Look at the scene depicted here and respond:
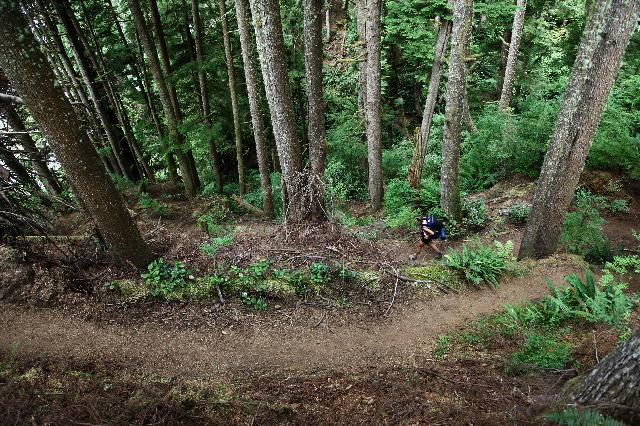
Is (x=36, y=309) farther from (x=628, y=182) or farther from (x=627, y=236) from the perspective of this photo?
(x=628, y=182)

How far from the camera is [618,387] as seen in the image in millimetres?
3373

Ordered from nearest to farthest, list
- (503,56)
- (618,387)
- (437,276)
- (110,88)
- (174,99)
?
(618,387) → (437,276) → (110,88) → (174,99) → (503,56)

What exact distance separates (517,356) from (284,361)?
12.4ft

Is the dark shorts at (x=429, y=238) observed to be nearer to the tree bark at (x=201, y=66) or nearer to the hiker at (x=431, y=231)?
the hiker at (x=431, y=231)

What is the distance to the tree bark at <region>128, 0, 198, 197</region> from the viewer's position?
13703 millimetres

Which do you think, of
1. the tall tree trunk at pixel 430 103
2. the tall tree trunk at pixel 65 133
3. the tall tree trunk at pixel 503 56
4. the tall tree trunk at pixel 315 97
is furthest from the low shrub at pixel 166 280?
the tall tree trunk at pixel 503 56

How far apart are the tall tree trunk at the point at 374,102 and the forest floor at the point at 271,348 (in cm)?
681

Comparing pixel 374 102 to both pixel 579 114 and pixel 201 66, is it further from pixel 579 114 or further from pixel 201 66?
pixel 579 114

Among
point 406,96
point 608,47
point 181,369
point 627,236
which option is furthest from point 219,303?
point 406,96

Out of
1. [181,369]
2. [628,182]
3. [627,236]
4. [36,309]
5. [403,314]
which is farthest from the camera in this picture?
[628,182]

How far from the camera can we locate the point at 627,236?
41.8 feet

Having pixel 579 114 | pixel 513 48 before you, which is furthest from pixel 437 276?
pixel 513 48

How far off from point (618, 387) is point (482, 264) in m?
6.61

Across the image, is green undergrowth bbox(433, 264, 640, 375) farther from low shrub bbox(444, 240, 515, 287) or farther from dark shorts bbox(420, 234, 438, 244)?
dark shorts bbox(420, 234, 438, 244)
